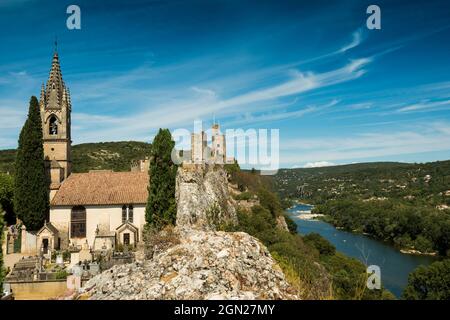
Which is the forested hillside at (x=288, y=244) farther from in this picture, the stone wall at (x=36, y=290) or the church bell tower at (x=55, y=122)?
the church bell tower at (x=55, y=122)

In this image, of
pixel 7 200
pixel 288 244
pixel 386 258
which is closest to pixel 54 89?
pixel 7 200

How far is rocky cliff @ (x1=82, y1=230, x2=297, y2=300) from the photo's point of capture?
6.69 m

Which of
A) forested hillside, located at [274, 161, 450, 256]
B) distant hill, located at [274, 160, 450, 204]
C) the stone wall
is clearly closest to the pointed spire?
the stone wall

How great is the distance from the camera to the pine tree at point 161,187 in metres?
28.5

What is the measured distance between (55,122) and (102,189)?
8681 mm

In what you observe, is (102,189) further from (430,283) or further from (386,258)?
(386,258)

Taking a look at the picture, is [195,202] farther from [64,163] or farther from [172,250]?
[172,250]

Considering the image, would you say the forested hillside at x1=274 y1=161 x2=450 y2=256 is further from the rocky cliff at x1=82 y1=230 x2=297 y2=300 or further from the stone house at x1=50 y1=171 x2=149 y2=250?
the rocky cliff at x1=82 y1=230 x2=297 y2=300

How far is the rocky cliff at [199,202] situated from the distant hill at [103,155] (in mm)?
45408

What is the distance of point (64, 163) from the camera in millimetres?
33938

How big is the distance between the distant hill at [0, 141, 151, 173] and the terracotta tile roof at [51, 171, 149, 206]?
40021 mm

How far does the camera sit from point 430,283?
109 feet

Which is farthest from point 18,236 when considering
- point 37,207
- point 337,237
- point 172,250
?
point 337,237
